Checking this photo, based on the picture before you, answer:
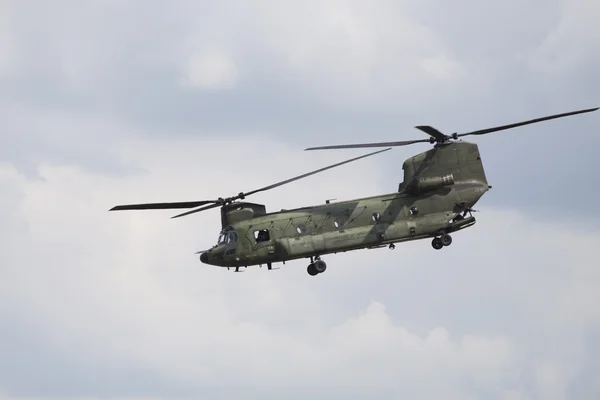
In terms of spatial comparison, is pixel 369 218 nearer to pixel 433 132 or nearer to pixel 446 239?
pixel 446 239

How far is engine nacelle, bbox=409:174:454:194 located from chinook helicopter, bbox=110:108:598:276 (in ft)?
0.22

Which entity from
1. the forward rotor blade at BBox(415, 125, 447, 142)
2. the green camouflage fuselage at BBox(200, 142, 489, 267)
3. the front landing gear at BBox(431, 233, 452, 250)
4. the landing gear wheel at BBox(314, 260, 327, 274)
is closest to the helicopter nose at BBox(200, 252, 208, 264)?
the green camouflage fuselage at BBox(200, 142, 489, 267)

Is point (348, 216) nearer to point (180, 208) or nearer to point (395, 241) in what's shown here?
point (395, 241)

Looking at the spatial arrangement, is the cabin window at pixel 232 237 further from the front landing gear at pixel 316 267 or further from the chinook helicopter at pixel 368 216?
the front landing gear at pixel 316 267

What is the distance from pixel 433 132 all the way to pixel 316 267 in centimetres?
1205

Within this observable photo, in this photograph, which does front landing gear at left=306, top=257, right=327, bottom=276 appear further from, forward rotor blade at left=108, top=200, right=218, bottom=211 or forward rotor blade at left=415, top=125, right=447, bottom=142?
forward rotor blade at left=415, top=125, right=447, bottom=142

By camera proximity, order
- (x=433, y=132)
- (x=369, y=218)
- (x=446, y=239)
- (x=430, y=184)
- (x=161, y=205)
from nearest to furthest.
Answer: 1. (x=161, y=205)
2. (x=369, y=218)
3. (x=430, y=184)
4. (x=433, y=132)
5. (x=446, y=239)

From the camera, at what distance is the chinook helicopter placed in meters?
53.2

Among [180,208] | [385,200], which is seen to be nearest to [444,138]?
[385,200]

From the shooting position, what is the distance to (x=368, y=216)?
54.7 metres

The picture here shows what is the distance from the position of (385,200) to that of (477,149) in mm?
7801

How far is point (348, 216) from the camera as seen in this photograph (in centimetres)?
5444

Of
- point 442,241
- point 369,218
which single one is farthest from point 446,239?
point 369,218

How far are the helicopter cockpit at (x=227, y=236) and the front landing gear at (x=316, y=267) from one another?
5326 mm
